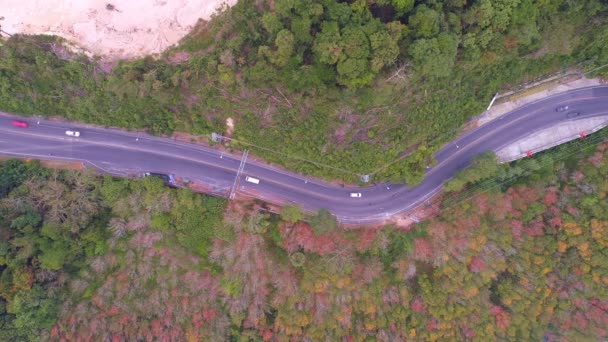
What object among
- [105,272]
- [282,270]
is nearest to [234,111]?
[282,270]

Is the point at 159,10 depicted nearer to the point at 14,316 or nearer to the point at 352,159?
the point at 352,159

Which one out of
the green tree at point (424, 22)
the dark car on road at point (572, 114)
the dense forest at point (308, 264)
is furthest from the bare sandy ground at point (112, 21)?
the dark car on road at point (572, 114)

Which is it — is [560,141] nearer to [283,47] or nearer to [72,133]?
[283,47]

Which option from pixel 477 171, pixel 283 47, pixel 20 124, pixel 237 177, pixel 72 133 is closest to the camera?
pixel 283 47

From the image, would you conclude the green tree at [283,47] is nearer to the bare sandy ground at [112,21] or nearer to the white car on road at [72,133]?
the bare sandy ground at [112,21]

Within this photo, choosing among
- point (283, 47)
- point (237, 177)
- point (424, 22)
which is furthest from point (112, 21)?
point (424, 22)

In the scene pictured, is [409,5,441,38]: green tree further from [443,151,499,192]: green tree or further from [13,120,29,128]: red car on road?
[13,120,29,128]: red car on road

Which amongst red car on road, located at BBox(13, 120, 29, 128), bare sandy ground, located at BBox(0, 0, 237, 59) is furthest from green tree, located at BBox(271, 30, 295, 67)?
red car on road, located at BBox(13, 120, 29, 128)
